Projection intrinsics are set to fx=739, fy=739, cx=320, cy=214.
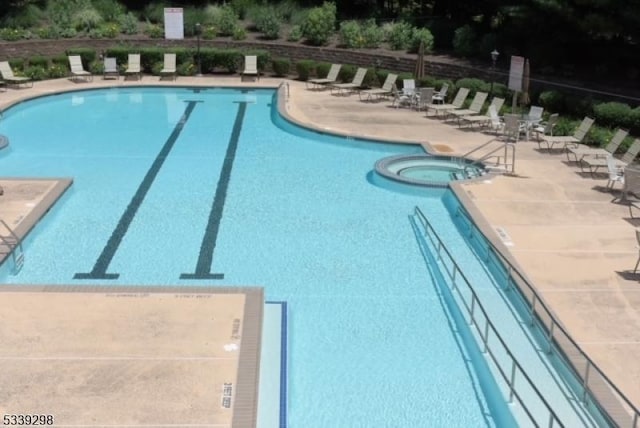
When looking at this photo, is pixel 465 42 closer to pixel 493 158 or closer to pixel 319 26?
pixel 319 26

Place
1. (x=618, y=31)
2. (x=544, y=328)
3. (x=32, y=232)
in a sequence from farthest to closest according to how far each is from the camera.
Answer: (x=618, y=31) < (x=32, y=232) < (x=544, y=328)

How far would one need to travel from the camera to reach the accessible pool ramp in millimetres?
6410

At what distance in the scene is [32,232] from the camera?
10.6 meters

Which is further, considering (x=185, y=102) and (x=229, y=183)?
(x=185, y=102)

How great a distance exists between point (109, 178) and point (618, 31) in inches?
501

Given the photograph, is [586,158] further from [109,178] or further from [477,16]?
[477,16]

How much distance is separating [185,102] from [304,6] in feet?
32.3

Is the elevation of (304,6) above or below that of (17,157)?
above

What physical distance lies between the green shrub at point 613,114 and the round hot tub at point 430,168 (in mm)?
4034

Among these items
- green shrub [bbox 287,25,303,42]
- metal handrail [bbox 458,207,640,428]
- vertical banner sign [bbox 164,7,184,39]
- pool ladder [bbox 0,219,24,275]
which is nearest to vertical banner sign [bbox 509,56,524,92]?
metal handrail [bbox 458,207,640,428]

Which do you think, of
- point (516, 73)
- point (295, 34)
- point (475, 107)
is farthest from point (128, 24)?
point (516, 73)

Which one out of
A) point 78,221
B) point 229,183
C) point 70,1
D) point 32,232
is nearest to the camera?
point 32,232

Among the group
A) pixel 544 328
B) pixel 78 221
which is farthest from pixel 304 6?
pixel 544 328

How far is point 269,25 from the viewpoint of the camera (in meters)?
26.1
